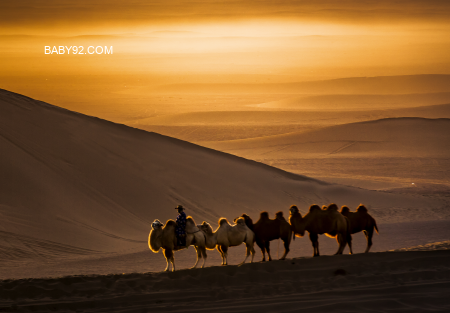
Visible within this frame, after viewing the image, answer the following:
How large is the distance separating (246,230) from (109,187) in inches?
476

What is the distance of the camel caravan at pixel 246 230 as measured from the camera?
1300 cm

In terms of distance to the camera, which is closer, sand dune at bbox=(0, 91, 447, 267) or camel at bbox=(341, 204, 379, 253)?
camel at bbox=(341, 204, 379, 253)

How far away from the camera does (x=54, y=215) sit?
67.1ft

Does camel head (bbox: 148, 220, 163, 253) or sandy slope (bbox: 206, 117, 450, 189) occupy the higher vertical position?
sandy slope (bbox: 206, 117, 450, 189)

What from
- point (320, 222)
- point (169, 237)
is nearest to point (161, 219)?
point (169, 237)

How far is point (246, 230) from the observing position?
13.3 meters

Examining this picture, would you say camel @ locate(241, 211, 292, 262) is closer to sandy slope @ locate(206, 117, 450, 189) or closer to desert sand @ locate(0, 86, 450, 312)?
desert sand @ locate(0, 86, 450, 312)

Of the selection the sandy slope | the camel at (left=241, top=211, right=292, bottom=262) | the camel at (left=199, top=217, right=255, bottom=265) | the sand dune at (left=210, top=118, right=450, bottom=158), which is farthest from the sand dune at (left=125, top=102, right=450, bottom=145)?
the camel at (left=199, top=217, right=255, bottom=265)

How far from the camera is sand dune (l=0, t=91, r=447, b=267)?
64.0 feet

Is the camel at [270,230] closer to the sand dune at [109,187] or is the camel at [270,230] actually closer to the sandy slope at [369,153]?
the sand dune at [109,187]

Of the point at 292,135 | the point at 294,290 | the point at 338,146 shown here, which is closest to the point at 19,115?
the point at 294,290

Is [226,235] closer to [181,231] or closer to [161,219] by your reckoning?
[181,231]

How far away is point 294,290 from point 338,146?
48.2 meters

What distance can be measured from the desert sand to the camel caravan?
544 mm
